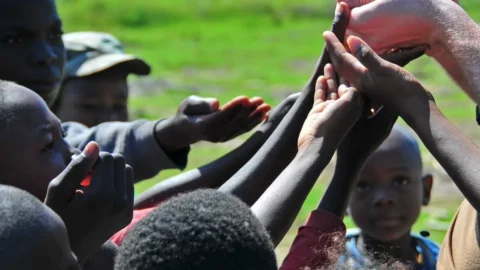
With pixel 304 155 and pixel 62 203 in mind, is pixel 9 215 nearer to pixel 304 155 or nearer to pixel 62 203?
pixel 62 203

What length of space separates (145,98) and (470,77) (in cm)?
1237

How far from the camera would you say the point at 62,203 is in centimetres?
253

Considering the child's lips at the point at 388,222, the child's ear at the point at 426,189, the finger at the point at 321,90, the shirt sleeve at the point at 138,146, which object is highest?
the finger at the point at 321,90

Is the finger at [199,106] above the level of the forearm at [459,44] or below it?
below

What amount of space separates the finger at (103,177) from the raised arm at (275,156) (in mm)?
621

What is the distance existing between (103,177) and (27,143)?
10.0 inches

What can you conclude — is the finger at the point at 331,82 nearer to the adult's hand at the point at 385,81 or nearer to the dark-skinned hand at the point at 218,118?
the adult's hand at the point at 385,81

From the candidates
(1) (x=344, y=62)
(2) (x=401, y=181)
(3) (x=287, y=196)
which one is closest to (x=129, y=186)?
(3) (x=287, y=196)

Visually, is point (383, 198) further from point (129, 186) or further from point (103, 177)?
point (103, 177)

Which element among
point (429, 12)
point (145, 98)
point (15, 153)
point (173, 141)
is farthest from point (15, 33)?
point (145, 98)

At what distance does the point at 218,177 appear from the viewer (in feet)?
11.6

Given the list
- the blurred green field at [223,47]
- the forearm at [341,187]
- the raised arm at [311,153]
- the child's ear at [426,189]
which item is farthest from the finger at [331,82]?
the blurred green field at [223,47]

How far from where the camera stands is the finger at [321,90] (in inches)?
120

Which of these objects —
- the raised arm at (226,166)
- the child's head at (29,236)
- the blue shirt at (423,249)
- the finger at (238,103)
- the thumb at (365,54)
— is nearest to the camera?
the child's head at (29,236)
